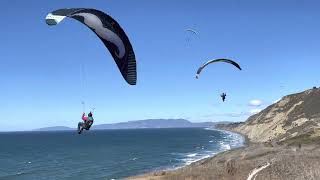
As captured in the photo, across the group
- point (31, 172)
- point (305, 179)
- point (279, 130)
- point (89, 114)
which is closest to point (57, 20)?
point (89, 114)

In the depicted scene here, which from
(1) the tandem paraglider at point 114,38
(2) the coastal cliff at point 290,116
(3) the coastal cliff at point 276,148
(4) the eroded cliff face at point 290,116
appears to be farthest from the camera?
(4) the eroded cliff face at point 290,116

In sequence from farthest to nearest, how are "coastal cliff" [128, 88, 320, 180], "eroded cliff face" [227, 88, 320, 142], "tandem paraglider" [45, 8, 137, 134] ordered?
"eroded cliff face" [227, 88, 320, 142] < "coastal cliff" [128, 88, 320, 180] < "tandem paraglider" [45, 8, 137, 134]

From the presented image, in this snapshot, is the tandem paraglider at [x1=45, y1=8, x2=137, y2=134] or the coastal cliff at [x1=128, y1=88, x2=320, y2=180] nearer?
the tandem paraglider at [x1=45, y1=8, x2=137, y2=134]

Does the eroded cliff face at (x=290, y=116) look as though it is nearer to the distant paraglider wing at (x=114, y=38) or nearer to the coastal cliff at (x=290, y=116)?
the coastal cliff at (x=290, y=116)

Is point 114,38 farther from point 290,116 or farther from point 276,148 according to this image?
point 290,116

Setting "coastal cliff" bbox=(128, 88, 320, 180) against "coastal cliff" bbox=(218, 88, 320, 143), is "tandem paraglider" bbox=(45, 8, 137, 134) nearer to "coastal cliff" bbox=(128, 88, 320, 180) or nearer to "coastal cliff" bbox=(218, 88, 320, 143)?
"coastal cliff" bbox=(128, 88, 320, 180)

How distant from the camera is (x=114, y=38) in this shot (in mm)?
22156

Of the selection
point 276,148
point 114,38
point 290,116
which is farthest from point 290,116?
point 114,38

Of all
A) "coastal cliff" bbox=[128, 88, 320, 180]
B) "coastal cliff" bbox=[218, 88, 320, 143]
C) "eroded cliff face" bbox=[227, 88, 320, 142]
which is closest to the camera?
"coastal cliff" bbox=[128, 88, 320, 180]

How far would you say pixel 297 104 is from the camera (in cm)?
16050

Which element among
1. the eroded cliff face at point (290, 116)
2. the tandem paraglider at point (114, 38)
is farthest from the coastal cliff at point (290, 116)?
the tandem paraglider at point (114, 38)

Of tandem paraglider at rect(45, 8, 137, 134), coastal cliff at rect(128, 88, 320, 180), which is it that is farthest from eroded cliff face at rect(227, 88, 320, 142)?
tandem paraglider at rect(45, 8, 137, 134)

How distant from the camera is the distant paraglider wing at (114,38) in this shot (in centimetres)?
2066

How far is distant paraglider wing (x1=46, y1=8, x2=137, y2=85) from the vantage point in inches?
813
